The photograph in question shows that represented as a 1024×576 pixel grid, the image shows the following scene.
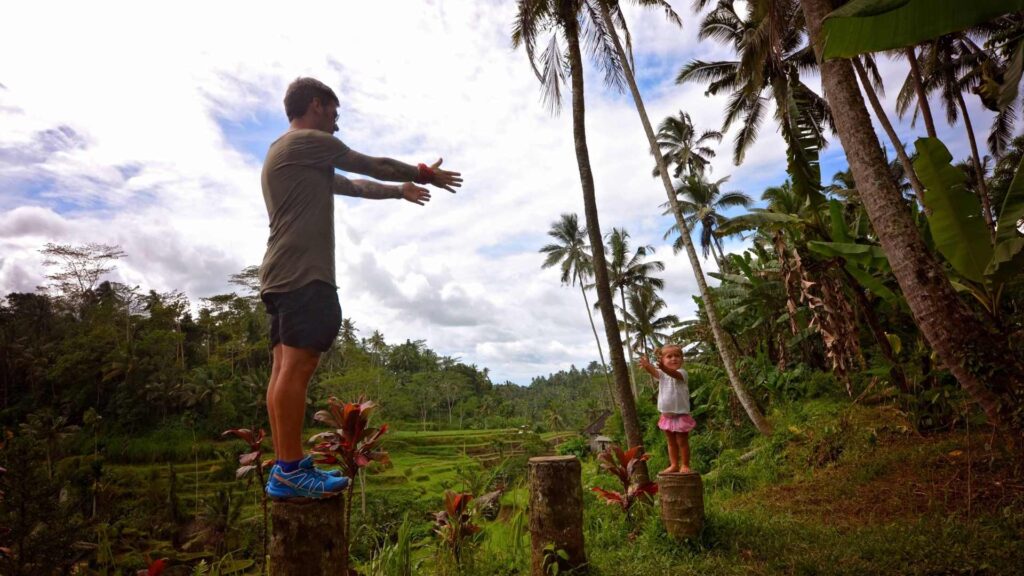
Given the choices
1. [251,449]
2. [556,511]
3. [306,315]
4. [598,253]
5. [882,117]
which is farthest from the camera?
[882,117]

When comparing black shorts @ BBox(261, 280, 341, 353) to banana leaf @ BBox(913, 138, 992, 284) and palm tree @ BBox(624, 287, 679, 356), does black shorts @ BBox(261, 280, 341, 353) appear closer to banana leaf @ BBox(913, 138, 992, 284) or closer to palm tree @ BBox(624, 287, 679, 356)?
banana leaf @ BBox(913, 138, 992, 284)

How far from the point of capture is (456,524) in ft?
12.7

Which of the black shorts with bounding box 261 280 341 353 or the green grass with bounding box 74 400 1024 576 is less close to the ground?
the black shorts with bounding box 261 280 341 353

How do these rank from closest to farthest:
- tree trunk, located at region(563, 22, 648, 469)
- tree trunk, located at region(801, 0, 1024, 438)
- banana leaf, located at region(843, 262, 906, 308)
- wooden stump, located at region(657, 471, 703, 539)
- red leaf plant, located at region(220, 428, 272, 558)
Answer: red leaf plant, located at region(220, 428, 272, 558) → tree trunk, located at region(801, 0, 1024, 438) → wooden stump, located at region(657, 471, 703, 539) → banana leaf, located at region(843, 262, 906, 308) → tree trunk, located at region(563, 22, 648, 469)

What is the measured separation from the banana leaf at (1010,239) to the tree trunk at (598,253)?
12.5ft

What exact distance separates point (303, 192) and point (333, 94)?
51 centimetres

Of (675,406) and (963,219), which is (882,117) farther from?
(675,406)

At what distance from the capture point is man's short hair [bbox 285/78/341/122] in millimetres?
2129

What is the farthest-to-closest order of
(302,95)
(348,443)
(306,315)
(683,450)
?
(683,450)
(348,443)
(302,95)
(306,315)

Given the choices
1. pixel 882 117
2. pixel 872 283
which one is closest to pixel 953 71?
pixel 882 117

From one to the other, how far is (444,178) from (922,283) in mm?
3387

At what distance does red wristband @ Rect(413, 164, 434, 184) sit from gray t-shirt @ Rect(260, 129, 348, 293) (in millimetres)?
345

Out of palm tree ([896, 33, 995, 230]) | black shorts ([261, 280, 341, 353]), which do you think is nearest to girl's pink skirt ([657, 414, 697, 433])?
black shorts ([261, 280, 341, 353])

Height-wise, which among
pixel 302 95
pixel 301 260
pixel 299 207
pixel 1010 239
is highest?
pixel 302 95
